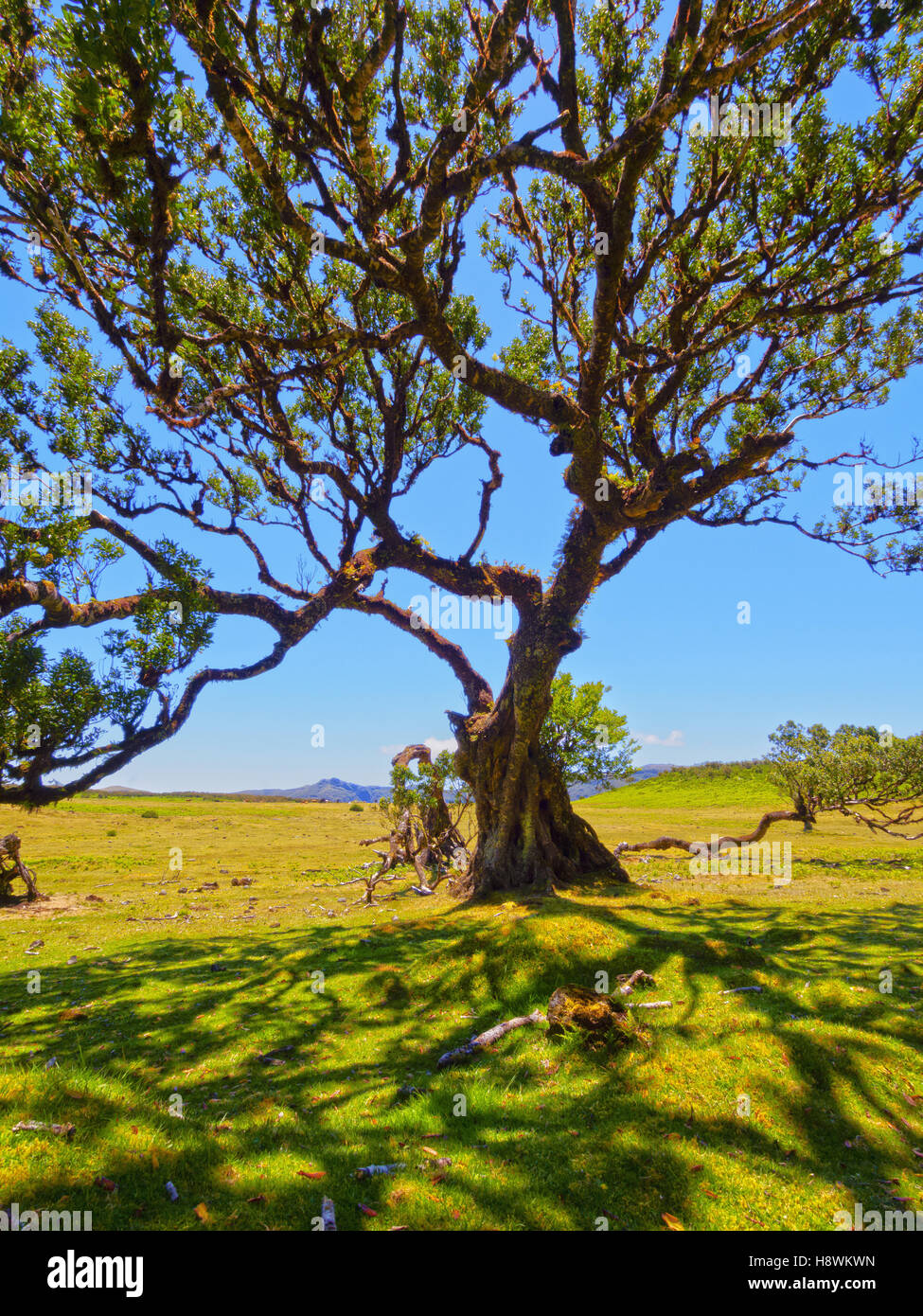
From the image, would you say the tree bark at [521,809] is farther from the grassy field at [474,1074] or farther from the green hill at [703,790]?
the green hill at [703,790]

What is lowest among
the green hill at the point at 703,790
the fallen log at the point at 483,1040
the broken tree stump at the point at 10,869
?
the green hill at the point at 703,790

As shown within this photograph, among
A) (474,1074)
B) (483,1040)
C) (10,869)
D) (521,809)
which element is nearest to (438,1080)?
(474,1074)

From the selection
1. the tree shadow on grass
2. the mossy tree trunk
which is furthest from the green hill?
the tree shadow on grass

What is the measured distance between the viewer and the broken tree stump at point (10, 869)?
2103cm

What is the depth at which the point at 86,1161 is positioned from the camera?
4766mm

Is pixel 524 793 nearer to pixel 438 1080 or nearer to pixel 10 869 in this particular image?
pixel 438 1080

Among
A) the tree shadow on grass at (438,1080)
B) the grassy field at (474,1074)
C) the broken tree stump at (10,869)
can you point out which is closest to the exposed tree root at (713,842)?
the grassy field at (474,1074)

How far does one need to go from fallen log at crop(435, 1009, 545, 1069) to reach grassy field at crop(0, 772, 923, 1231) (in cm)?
21

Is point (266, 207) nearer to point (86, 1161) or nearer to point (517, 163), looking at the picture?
point (517, 163)

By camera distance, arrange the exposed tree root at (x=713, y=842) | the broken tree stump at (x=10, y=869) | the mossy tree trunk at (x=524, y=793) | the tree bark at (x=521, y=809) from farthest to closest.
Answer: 1. the exposed tree root at (x=713, y=842)
2. the broken tree stump at (x=10, y=869)
3. the tree bark at (x=521, y=809)
4. the mossy tree trunk at (x=524, y=793)

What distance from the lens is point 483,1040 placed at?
8.02 metres

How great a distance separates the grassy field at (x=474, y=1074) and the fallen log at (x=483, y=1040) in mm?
206

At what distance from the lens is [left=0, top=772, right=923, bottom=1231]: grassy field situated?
4.76 metres

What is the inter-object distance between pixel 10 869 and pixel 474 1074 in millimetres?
22614
